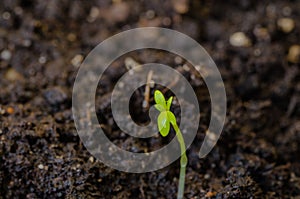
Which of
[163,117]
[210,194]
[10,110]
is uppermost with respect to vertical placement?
[10,110]

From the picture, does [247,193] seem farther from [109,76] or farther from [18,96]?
[18,96]

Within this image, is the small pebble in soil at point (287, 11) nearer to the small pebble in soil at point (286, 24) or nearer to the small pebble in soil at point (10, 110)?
the small pebble in soil at point (286, 24)

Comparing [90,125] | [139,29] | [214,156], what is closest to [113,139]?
[90,125]

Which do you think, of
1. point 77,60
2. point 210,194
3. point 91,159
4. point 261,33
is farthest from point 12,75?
point 261,33

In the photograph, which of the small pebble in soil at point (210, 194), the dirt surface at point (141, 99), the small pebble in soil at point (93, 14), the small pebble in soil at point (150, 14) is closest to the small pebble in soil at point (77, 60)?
the dirt surface at point (141, 99)

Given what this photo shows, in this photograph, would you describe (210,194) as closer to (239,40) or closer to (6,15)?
(239,40)

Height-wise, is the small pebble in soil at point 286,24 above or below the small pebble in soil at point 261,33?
above

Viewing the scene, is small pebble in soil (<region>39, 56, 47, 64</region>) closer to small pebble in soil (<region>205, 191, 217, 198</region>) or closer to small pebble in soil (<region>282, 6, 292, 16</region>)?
small pebble in soil (<region>205, 191, 217, 198</region>)
